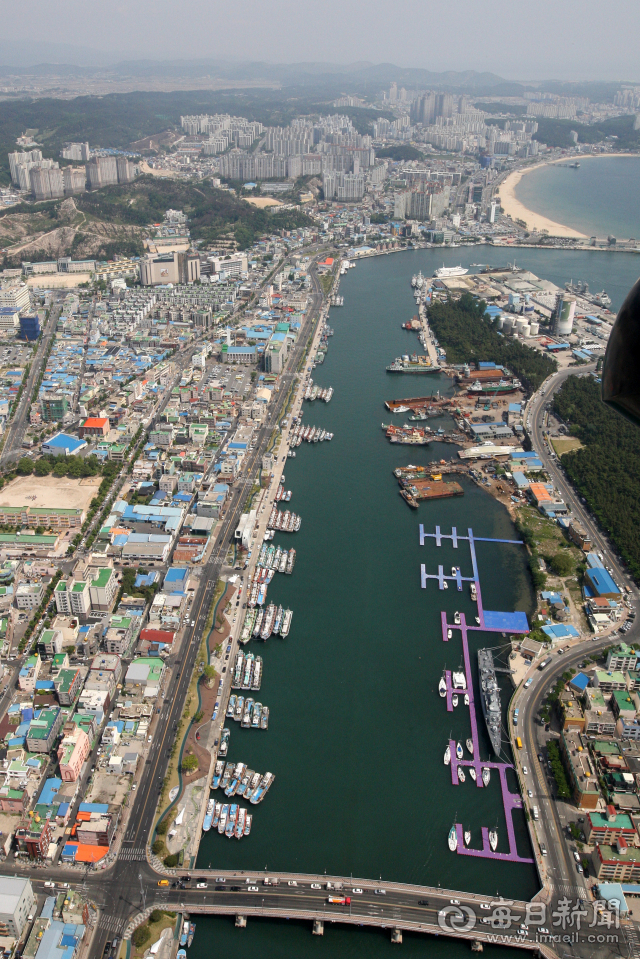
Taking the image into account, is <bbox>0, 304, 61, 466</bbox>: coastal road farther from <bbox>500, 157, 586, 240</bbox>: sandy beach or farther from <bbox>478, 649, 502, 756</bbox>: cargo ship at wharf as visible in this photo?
<bbox>500, 157, 586, 240</bbox>: sandy beach

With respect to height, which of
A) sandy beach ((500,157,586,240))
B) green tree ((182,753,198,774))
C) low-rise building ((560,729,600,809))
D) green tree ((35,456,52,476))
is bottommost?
green tree ((182,753,198,774))

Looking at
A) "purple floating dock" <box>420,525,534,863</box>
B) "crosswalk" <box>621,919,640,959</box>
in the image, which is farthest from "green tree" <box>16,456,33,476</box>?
"crosswalk" <box>621,919,640,959</box>

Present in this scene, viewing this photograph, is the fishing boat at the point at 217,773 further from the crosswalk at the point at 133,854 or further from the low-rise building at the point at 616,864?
the low-rise building at the point at 616,864

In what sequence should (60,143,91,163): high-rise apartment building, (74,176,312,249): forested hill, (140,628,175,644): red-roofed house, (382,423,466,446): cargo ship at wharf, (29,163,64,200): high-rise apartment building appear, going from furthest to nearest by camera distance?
1. (60,143,91,163): high-rise apartment building
2. (29,163,64,200): high-rise apartment building
3. (74,176,312,249): forested hill
4. (382,423,466,446): cargo ship at wharf
5. (140,628,175,644): red-roofed house

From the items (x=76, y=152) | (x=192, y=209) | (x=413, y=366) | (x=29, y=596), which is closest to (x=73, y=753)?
(x=29, y=596)

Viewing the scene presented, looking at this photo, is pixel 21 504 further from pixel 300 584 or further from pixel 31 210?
pixel 31 210

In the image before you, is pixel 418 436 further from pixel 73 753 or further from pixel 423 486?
pixel 73 753

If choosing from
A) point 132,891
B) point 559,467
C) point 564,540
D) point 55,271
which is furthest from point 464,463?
point 55,271
